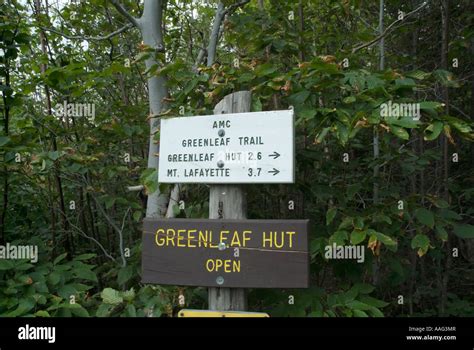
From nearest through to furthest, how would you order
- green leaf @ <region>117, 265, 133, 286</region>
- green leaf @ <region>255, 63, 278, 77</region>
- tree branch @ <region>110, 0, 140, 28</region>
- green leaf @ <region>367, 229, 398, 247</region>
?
green leaf @ <region>367, 229, 398, 247</region> → green leaf @ <region>255, 63, 278, 77</region> → green leaf @ <region>117, 265, 133, 286</region> → tree branch @ <region>110, 0, 140, 28</region>

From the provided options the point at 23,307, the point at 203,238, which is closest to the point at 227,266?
the point at 203,238

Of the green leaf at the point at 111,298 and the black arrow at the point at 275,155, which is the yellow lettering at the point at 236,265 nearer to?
the black arrow at the point at 275,155

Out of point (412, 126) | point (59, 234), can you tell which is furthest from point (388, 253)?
point (59, 234)

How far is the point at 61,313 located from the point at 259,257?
4.61 feet

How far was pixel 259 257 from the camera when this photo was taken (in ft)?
6.89

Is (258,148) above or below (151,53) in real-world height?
below

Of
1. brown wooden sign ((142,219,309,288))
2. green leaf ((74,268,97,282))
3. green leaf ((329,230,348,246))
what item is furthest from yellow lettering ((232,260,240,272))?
green leaf ((74,268,97,282))

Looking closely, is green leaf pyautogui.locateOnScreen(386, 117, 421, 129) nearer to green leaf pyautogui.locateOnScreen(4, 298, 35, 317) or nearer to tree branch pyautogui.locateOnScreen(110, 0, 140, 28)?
green leaf pyautogui.locateOnScreen(4, 298, 35, 317)

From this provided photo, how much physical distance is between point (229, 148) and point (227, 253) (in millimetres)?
532

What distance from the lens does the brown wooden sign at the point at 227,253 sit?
2076mm

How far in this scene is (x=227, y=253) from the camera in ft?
7.04

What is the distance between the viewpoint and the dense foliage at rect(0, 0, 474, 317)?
263cm

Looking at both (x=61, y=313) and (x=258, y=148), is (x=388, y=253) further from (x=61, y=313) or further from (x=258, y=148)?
(x=61, y=313)

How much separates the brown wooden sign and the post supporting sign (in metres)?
0.24
